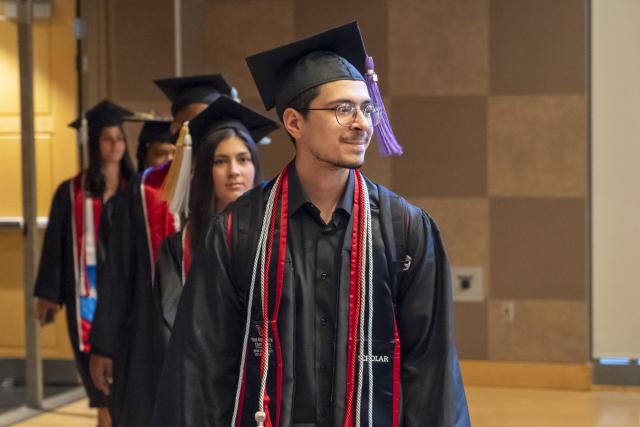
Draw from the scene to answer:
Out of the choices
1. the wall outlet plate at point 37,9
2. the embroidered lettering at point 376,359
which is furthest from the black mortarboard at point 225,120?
the wall outlet plate at point 37,9

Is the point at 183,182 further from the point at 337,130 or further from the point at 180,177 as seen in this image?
the point at 337,130

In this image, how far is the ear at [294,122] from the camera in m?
2.27

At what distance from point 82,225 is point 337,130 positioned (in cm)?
356

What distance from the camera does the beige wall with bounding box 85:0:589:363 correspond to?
21.4ft

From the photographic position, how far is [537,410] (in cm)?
591

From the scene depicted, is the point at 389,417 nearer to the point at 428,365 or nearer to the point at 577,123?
the point at 428,365

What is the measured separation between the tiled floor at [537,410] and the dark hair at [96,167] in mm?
1215

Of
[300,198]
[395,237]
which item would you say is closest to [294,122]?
[300,198]

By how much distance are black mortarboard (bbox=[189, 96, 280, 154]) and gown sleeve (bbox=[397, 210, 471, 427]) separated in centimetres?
119

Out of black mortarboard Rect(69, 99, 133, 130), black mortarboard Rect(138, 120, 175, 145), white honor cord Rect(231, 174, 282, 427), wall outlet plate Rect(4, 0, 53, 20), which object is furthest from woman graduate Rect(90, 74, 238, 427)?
wall outlet plate Rect(4, 0, 53, 20)

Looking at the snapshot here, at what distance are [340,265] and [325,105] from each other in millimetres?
316

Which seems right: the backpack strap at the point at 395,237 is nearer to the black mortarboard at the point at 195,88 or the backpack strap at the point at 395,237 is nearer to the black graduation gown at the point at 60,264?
the black mortarboard at the point at 195,88

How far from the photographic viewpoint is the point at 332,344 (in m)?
2.22

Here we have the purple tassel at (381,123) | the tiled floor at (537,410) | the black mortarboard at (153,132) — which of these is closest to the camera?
the purple tassel at (381,123)
